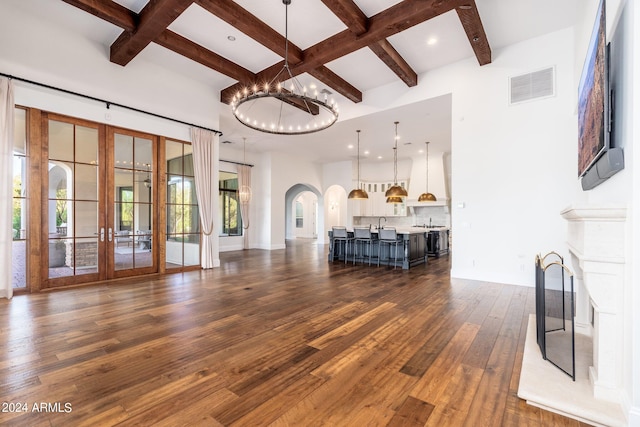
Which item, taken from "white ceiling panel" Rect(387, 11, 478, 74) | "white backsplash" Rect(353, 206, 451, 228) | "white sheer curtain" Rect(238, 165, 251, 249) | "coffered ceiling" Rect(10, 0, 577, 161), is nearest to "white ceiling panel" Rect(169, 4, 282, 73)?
"coffered ceiling" Rect(10, 0, 577, 161)

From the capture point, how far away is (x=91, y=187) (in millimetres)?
→ 5098

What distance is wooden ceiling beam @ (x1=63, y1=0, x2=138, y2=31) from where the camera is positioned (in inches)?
151

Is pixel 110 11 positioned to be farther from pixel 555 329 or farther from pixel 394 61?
pixel 555 329

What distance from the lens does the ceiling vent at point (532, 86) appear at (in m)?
4.83

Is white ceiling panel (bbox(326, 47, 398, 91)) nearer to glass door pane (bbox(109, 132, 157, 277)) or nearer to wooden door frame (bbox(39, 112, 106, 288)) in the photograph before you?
glass door pane (bbox(109, 132, 157, 277))

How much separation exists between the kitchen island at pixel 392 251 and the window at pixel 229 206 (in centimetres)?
430

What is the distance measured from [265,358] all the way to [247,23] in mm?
4344

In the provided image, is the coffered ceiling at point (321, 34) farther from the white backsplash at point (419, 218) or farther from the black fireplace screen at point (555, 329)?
the white backsplash at point (419, 218)

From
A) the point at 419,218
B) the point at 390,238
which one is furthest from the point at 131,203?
the point at 419,218

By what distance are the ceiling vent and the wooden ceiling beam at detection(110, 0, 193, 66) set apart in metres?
5.26

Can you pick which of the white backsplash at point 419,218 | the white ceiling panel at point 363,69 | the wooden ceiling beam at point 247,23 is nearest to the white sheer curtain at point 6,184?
the wooden ceiling beam at point 247,23

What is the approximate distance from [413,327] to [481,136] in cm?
409

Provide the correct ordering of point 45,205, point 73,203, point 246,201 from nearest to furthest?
point 45,205 → point 73,203 → point 246,201

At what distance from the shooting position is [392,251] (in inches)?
282
